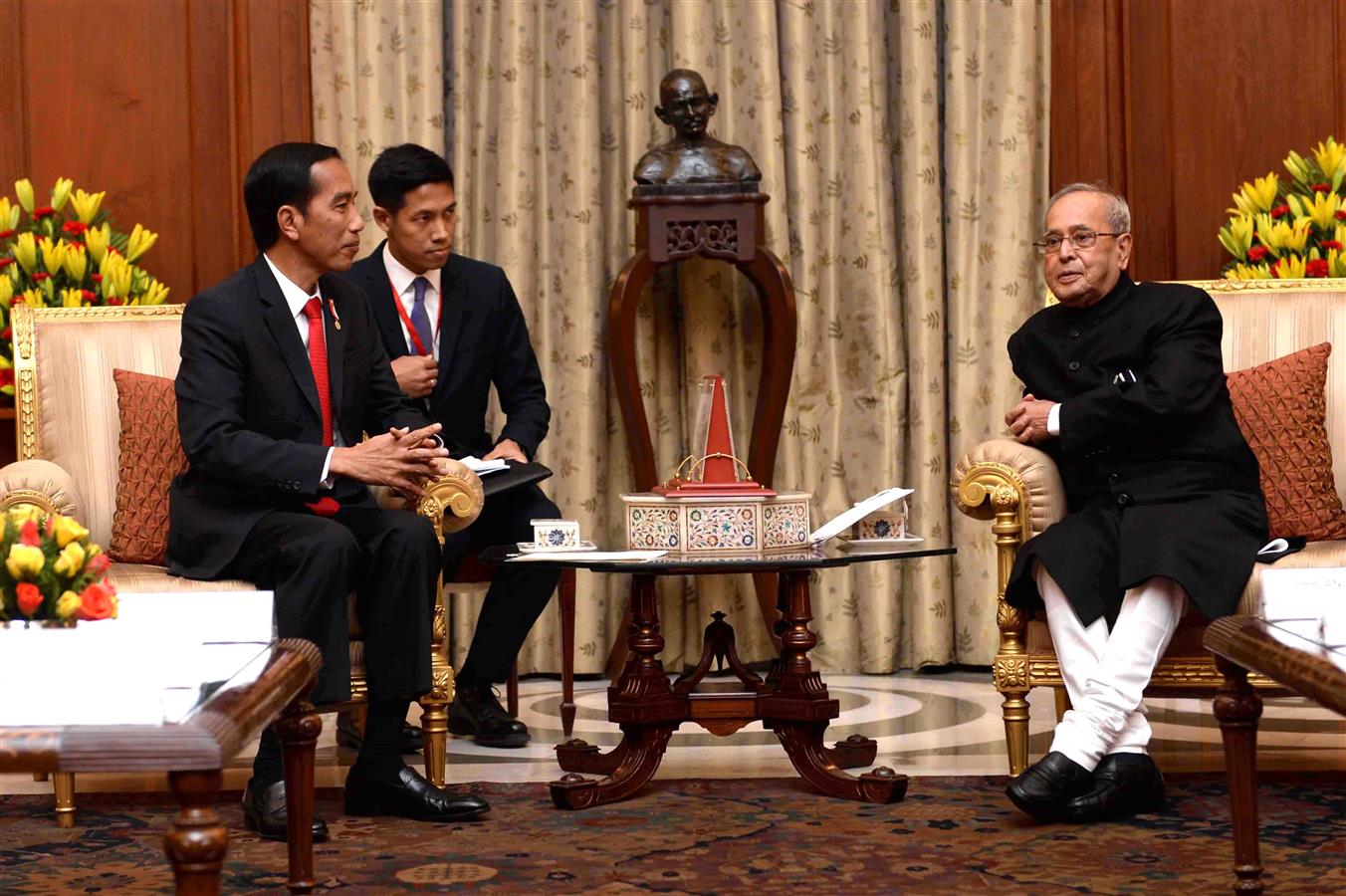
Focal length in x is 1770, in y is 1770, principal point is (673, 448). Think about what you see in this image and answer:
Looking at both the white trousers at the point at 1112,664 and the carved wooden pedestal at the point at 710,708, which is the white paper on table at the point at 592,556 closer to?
the carved wooden pedestal at the point at 710,708

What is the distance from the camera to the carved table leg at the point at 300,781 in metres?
2.39

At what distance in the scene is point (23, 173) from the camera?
495 cm

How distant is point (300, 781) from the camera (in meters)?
2.44

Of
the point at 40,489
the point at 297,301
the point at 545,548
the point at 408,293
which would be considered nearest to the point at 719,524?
the point at 545,548

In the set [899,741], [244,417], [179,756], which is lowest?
[899,741]

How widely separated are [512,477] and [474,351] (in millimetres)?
490

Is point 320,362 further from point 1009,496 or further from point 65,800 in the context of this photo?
point 1009,496

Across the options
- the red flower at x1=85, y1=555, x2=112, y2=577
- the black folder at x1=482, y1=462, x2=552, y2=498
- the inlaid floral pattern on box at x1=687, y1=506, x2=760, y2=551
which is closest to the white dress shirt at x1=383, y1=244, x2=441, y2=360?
the black folder at x1=482, y1=462, x2=552, y2=498

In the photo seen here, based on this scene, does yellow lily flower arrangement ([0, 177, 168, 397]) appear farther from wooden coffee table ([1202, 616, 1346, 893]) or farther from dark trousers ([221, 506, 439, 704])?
wooden coffee table ([1202, 616, 1346, 893])

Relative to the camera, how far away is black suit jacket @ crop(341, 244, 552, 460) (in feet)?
13.8

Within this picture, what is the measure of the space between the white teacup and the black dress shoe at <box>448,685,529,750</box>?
0.76m

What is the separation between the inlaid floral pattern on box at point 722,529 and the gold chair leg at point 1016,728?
1.96 ft

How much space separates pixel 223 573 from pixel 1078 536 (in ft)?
5.19

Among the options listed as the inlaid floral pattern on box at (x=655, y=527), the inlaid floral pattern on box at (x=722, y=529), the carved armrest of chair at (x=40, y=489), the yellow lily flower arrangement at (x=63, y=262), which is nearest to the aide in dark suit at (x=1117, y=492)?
the inlaid floral pattern on box at (x=722, y=529)
